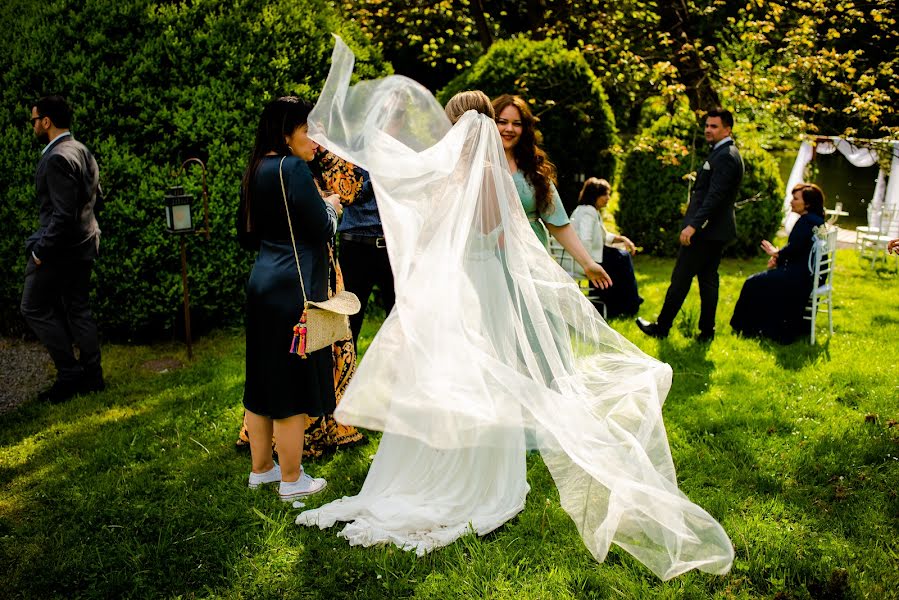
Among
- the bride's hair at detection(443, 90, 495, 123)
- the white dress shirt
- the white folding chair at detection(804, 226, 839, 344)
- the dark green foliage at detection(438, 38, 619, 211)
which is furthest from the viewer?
the dark green foliage at detection(438, 38, 619, 211)

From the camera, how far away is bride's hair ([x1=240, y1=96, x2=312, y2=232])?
10.9 feet

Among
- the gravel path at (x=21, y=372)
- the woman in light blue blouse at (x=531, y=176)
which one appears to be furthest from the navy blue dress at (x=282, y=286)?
the gravel path at (x=21, y=372)

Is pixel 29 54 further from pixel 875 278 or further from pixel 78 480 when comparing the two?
pixel 875 278

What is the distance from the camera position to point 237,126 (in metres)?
6.28

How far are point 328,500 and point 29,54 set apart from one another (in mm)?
4670

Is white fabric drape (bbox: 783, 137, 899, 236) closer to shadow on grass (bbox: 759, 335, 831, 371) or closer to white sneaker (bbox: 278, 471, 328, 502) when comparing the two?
shadow on grass (bbox: 759, 335, 831, 371)

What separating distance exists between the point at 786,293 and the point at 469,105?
4192 mm

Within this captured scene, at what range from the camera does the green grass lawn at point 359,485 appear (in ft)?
10.1

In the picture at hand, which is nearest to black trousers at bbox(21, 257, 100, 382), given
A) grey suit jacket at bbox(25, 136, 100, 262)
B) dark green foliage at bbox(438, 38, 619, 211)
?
grey suit jacket at bbox(25, 136, 100, 262)

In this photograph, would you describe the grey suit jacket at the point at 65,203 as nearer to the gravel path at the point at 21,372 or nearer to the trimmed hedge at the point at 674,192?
the gravel path at the point at 21,372

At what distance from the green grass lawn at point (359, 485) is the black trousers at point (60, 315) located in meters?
0.30

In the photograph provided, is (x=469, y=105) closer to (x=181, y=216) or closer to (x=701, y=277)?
(x=181, y=216)

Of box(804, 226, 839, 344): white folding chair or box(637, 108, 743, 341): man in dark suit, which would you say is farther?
box(804, 226, 839, 344): white folding chair

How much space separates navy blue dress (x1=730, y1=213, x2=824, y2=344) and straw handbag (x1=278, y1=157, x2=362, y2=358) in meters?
4.53
